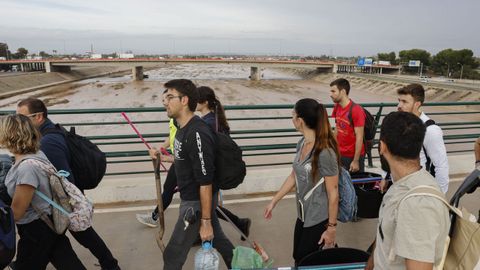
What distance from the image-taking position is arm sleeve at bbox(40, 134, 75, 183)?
256 cm

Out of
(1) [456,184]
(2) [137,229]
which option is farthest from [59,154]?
(1) [456,184]

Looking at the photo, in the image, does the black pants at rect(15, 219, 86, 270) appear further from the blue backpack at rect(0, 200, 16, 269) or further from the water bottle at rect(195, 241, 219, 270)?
the water bottle at rect(195, 241, 219, 270)

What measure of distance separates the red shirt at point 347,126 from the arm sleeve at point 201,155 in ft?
6.51

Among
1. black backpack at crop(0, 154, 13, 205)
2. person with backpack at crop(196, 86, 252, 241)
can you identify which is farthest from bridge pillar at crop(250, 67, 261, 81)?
black backpack at crop(0, 154, 13, 205)

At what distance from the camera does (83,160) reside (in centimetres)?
280

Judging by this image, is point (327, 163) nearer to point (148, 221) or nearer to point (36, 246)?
point (36, 246)

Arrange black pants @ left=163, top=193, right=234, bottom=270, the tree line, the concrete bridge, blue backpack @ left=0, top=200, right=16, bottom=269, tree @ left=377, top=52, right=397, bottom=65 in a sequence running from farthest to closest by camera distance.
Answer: tree @ left=377, top=52, right=397, bottom=65 < the tree line < the concrete bridge < black pants @ left=163, top=193, right=234, bottom=270 < blue backpack @ left=0, top=200, right=16, bottom=269

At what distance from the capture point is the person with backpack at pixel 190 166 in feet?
7.61

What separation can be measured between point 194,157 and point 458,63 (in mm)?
90214

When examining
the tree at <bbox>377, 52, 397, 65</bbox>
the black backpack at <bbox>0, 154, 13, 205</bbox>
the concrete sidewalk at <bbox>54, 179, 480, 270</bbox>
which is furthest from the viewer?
the tree at <bbox>377, 52, 397, 65</bbox>

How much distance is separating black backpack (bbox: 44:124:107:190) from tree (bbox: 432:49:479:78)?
84213 mm

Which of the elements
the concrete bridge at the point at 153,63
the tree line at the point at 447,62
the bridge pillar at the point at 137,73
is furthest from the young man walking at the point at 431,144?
the tree line at the point at 447,62

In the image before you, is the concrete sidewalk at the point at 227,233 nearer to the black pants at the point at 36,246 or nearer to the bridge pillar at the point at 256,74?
the black pants at the point at 36,246

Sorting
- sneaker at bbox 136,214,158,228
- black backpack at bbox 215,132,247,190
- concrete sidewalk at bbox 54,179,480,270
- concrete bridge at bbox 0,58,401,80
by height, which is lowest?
concrete sidewalk at bbox 54,179,480,270
